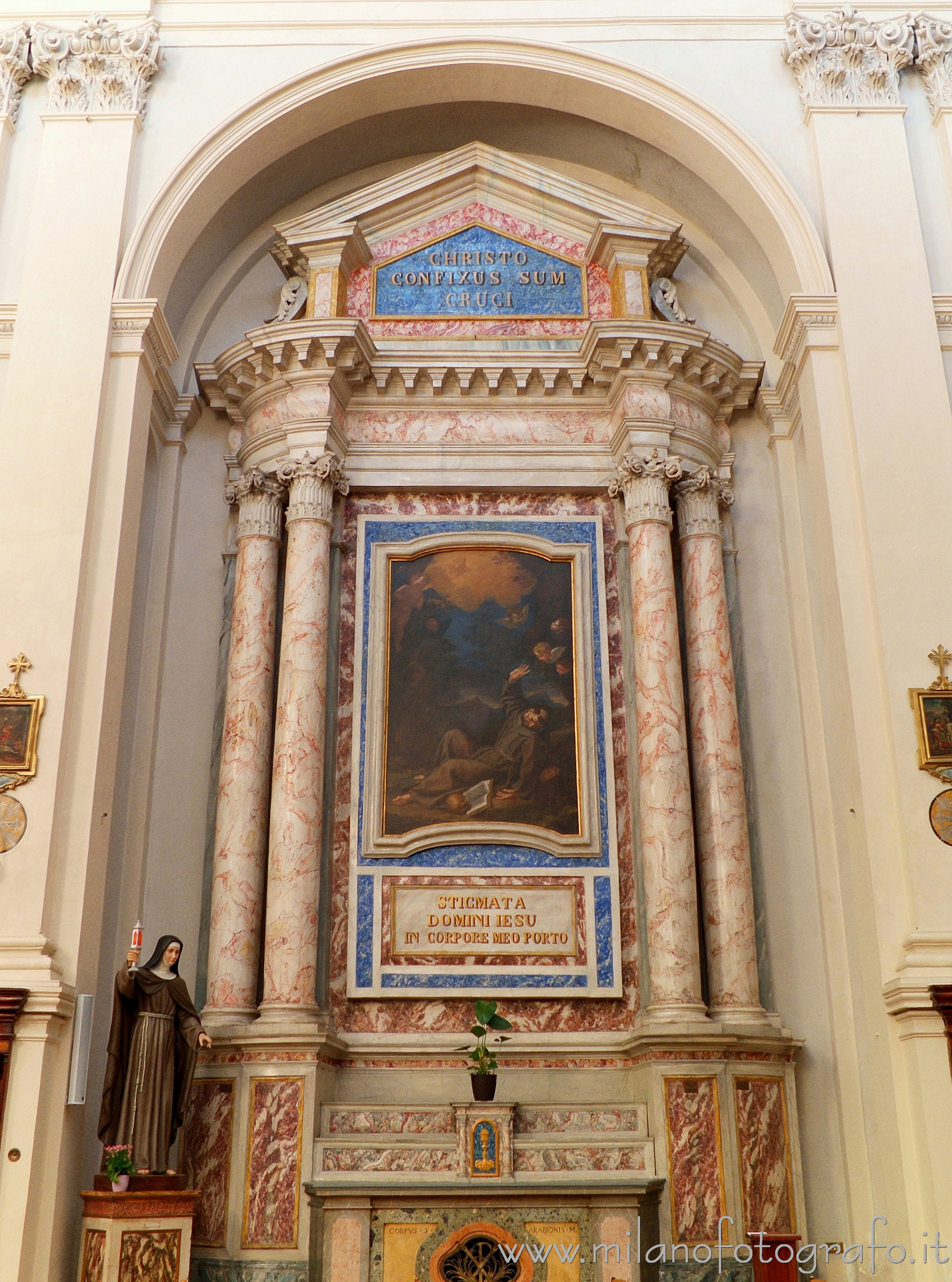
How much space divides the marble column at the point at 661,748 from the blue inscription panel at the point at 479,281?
6.18 ft

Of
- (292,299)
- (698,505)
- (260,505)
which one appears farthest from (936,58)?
(260,505)

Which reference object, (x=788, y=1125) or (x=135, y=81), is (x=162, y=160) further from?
(x=788, y=1125)

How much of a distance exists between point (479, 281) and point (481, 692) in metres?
3.74

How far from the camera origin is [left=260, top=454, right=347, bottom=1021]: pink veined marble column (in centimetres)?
927

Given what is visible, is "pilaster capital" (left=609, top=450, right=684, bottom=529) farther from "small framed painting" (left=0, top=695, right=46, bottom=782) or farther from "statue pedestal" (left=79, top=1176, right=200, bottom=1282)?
"statue pedestal" (left=79, top=1176, right=200, bottom=1282)

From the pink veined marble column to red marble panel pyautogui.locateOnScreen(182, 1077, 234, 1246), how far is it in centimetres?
61

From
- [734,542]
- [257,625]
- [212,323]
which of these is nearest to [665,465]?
[734,542]

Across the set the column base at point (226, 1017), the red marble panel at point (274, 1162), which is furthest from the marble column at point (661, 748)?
the column base at point (226, 1017)

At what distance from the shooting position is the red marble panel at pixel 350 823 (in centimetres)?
963

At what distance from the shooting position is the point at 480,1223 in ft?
26.5

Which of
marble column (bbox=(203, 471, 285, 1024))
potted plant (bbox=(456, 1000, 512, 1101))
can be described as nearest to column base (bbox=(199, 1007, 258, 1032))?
marble column (bbox=(203, 471, 285, 1024))

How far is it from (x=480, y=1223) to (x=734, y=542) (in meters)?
5.69

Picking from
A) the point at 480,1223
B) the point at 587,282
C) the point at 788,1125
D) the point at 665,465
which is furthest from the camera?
the point at 587,282

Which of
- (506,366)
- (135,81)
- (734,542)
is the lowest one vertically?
(734,542)
